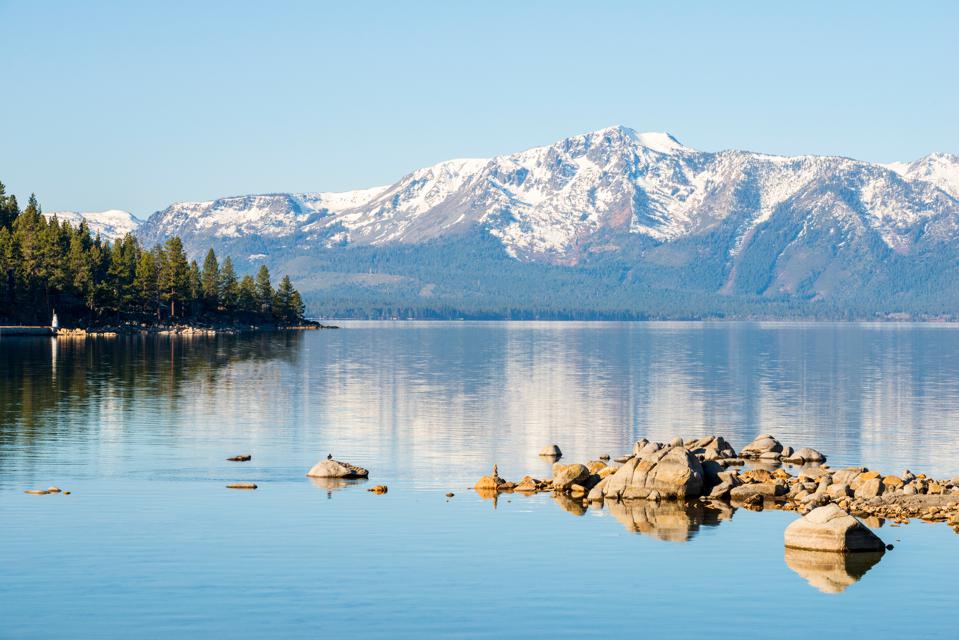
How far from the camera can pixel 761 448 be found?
6638 centimetres

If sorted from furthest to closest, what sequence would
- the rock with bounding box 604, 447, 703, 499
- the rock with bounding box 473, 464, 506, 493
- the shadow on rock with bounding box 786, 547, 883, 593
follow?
the rock with bounding box 473, 464, 506, 493 < the rock with bounding box 604, 447, 703, 499 < the shadow on rock with bounding box 786, 547, 883, 593

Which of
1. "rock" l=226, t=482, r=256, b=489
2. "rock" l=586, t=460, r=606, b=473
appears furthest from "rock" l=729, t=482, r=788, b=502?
"rock" l=226, t=482, r=256, b=489

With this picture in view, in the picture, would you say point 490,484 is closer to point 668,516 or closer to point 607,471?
point 607,471

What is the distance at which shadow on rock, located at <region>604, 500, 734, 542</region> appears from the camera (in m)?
44.6

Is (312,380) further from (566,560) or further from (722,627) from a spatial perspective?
(722,627)

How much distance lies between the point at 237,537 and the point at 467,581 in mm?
9468

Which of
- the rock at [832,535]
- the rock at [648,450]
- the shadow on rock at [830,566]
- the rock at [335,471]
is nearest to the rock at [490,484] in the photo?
the rock at [335,471]

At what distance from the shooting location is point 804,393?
109 meters

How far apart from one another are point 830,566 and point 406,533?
14.0m

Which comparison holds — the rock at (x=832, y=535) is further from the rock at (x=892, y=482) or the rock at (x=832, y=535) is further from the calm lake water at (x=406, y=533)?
the rock at (x=892, y=482)

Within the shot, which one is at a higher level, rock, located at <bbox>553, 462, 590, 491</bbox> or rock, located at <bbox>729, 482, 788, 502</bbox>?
rock, located at <bbox>553, 462, 590, 491</bbox>

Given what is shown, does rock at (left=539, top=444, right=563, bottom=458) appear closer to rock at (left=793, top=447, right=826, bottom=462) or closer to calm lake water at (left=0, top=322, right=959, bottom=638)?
calm lake water at (left=0, top=322, right=959, bottom=638)

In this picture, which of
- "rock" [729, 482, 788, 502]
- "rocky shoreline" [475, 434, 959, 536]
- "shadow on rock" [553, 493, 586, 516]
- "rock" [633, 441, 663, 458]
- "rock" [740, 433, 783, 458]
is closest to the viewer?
"shadow on rock" [553, 493, 586, 516]

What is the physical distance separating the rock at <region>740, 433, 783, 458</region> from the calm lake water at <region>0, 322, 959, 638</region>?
9.83 feet
